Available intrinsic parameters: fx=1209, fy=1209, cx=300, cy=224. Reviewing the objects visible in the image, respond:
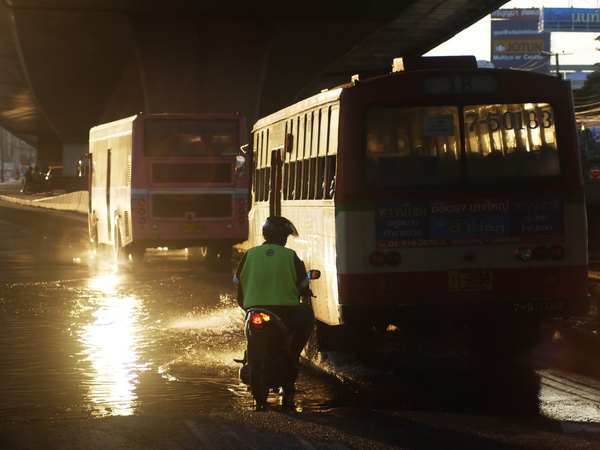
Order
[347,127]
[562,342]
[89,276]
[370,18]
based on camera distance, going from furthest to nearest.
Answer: [370,18] < [89,276] < [562,342] < [347,127]

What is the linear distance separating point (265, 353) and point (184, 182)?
52.0ft

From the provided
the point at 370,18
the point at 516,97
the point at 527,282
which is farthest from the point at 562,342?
the point at 370,18

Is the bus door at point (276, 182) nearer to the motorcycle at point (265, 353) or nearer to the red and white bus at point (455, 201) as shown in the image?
the red and white bus at point (455, 201)

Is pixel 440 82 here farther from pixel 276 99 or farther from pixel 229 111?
→ pixel 276 99

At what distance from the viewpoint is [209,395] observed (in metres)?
9.80

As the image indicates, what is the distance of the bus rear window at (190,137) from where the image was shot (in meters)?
24.3

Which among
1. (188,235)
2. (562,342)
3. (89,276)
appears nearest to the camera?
(562,342)

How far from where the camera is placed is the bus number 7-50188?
10.9m

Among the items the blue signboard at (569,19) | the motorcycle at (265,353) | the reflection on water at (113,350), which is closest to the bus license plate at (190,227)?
the reflection on water at (113,350)

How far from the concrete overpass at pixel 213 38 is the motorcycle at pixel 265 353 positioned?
77.7 ft

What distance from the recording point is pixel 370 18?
37125 mm

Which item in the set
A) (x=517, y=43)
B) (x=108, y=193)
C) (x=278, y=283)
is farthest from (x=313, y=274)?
(x=517, y=43)

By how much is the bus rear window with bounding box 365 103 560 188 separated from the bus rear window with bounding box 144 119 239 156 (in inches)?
540

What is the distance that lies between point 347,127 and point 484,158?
50.4 inches
